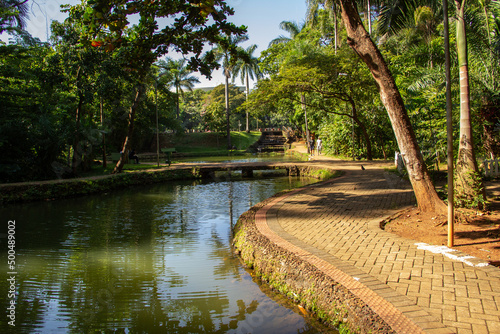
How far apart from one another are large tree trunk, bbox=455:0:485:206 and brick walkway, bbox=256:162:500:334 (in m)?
1.59

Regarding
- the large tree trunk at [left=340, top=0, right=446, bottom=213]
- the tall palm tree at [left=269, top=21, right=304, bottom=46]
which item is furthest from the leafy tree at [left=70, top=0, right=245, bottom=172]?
the tall palm tree at [left=269, top=21, right=304, bottom=46]

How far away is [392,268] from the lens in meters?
4.68

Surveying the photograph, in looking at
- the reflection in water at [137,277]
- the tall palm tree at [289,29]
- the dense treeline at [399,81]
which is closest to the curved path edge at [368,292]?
the reflection in water at [137,277]

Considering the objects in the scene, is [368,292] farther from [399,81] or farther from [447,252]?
[399,81]

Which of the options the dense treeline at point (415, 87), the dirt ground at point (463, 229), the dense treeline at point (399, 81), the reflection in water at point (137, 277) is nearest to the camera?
the reflection in water at point (137, 277)

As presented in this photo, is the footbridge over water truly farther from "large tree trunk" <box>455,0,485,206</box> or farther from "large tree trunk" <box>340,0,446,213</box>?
"large tree trunk" <box>455,0,485,206</box>

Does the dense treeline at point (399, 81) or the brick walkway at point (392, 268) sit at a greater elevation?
the dense treeline at point (399, 81)

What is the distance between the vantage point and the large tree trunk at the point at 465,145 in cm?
685

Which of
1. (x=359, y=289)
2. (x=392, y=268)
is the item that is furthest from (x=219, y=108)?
(x=359, y=289)

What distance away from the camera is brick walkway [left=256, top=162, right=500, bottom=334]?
3.37 metres

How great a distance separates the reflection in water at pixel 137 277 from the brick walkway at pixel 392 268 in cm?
86

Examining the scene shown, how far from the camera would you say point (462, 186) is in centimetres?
728

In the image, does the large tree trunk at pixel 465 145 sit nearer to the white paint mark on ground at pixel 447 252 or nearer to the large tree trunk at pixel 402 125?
the large tree trunk at pixel 402 125

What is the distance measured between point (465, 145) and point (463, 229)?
171cm
